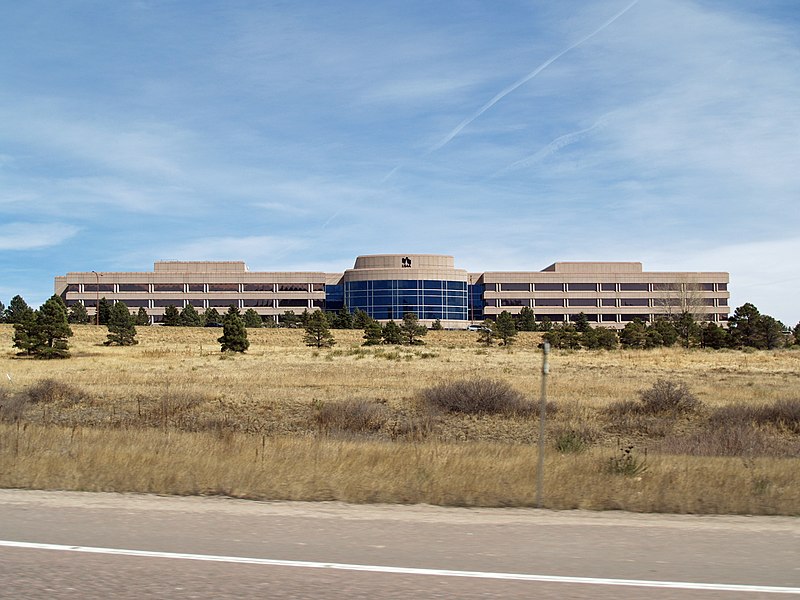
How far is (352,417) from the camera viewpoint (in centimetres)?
2097

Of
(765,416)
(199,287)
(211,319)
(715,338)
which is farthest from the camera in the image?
(199,287)

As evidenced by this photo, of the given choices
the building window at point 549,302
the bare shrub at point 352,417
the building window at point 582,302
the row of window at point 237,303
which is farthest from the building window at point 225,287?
the bare shrub at point 352,417

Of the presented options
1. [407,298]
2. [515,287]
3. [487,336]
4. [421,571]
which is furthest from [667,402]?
[515,287]

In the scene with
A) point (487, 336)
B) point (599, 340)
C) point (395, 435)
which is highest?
point (487, 336)

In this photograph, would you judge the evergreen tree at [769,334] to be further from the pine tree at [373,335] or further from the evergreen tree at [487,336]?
the pine tree at [373,335]

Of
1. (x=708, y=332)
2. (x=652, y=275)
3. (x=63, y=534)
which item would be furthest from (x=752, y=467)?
(x=652, y=275)

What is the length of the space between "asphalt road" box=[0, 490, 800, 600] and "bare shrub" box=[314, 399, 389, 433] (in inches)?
454

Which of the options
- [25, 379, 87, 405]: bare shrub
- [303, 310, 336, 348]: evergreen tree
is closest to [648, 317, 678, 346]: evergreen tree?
[303, 310, 336, 348]: evergreen tree

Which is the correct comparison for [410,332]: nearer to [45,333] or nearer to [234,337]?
[234,337]

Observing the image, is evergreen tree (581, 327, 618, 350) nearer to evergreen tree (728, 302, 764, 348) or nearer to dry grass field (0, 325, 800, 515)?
evergreen tree (728, 302, 764, 348)

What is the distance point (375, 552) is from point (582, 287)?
421 feet

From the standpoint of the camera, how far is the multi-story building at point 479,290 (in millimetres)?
130625

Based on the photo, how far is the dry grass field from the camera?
932 centimetres

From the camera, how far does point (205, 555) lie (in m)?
6.23
